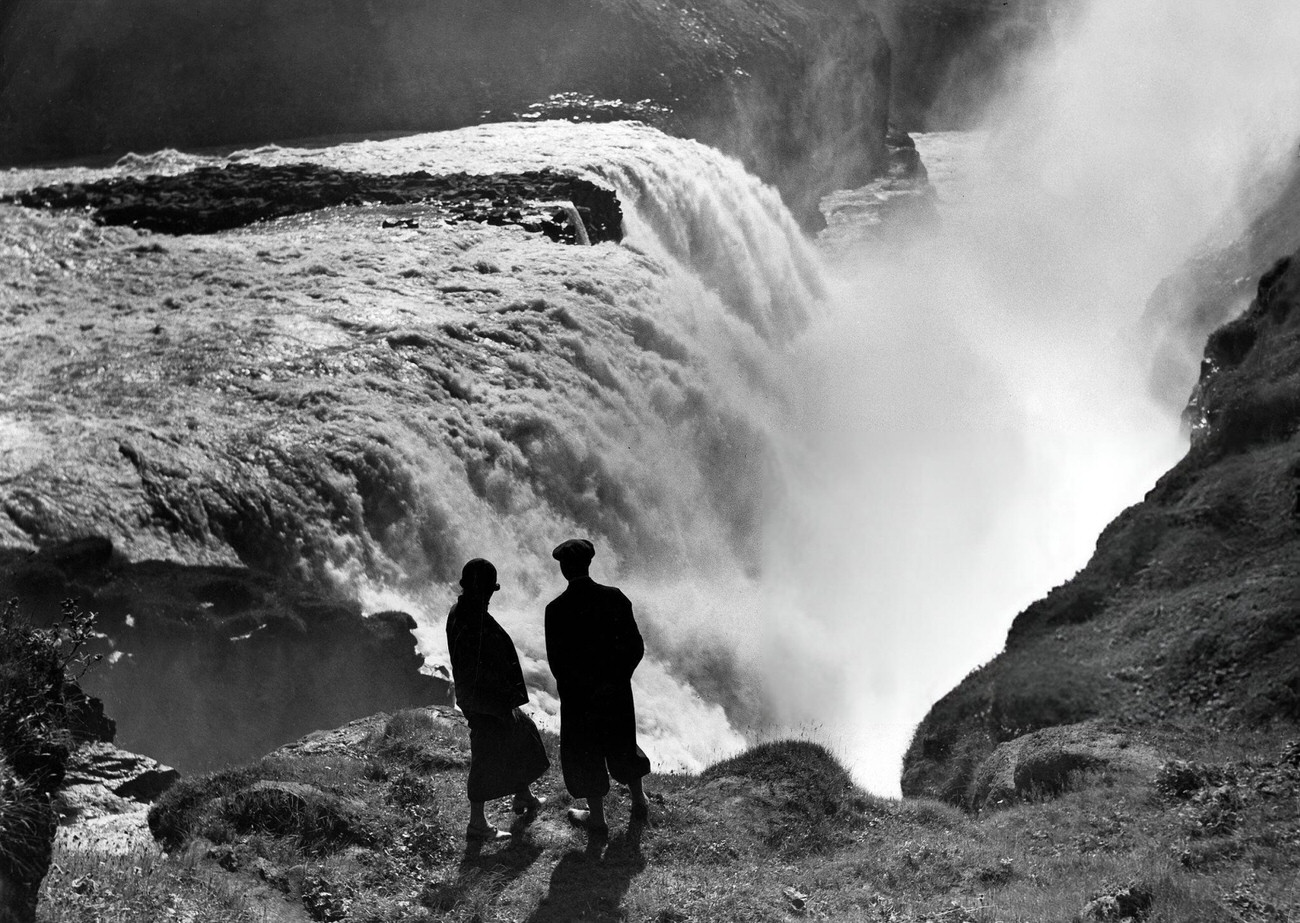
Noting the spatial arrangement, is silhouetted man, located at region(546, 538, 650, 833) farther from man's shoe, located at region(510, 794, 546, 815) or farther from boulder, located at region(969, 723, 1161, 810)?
boulder, located at region(969, 723, 1161, 810)

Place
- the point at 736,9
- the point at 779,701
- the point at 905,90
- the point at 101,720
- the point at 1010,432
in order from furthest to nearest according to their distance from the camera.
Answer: the point at 905,90
the point at 736,9
the point at 1010,432
the point at 779,701
the point at 101,720

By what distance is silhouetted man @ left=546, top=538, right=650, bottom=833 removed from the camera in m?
7.88

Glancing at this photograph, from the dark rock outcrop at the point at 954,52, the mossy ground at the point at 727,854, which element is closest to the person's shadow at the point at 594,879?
the mossy ground at the point at 727,854

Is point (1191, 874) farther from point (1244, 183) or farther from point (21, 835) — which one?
point (1244, 183)

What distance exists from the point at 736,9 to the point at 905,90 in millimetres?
20315

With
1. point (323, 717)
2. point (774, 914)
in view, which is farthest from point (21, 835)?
point (323, 717)

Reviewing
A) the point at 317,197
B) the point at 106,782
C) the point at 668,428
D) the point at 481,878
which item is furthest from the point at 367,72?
the point at 481,878

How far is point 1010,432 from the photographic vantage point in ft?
90.8

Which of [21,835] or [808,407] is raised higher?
[808,407]

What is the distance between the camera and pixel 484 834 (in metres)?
8.23

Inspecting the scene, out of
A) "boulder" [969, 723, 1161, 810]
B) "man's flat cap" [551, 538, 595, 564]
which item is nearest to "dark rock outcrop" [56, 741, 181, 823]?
"man's flat cap" [551, 538, 595, 564]

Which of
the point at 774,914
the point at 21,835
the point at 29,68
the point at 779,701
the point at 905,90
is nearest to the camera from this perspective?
the point at 21,835

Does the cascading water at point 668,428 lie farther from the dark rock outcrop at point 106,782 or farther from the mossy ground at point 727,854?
the dark rock outcrop at point 106,782

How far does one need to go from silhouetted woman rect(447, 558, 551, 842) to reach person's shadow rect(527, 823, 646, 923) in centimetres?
58
